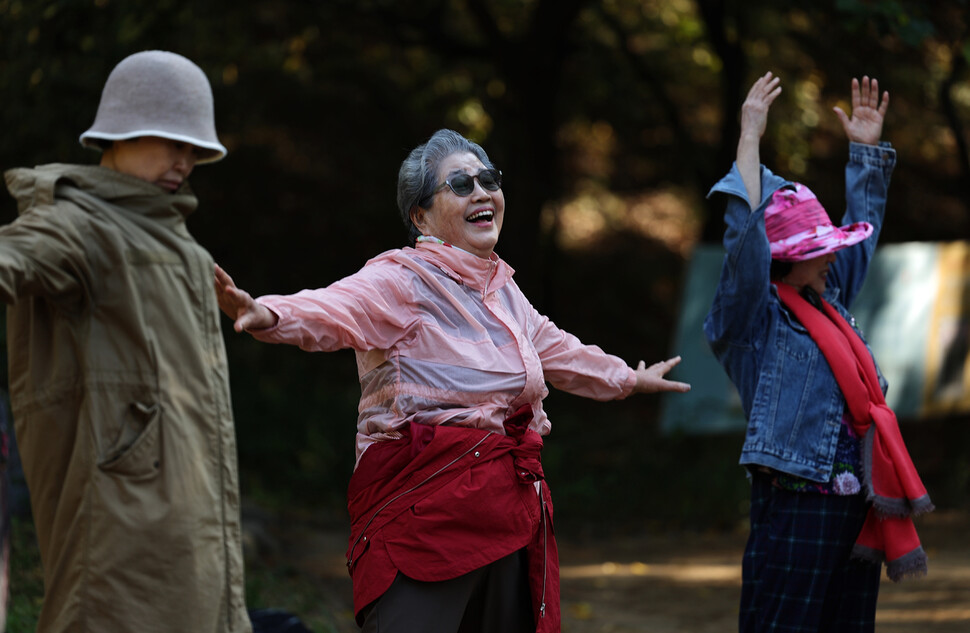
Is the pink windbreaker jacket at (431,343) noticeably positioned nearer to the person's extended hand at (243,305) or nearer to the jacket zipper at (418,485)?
the jacket zipper at (418,485)

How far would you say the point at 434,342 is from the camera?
112 inches

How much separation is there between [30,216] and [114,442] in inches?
17.9

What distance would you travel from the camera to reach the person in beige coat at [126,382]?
A: 2.13 m

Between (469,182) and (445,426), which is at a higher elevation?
(469,182)

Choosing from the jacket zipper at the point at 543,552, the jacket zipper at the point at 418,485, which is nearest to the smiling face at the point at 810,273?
the jacket zipper at the point at 543,552

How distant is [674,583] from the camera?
6.45m

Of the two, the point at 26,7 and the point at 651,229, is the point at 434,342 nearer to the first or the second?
the point at 26,7

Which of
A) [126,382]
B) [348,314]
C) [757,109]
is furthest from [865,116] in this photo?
[126,382]

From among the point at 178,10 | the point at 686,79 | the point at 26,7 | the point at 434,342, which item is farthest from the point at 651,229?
the point at 434,342

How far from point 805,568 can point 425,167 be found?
1.59 meters

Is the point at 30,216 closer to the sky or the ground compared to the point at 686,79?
closer to the ground

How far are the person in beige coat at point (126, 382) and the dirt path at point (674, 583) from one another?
2946 mm

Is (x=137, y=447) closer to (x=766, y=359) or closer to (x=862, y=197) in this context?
(x=766, y=359)

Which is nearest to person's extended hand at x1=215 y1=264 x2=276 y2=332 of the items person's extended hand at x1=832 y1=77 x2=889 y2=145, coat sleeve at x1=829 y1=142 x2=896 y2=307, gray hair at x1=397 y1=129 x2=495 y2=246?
gray hair at x1=397 y1=129 x2=495 y2=246
